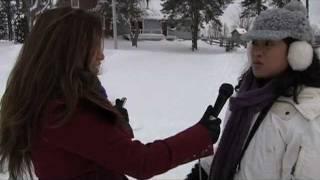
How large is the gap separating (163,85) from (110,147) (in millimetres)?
15854

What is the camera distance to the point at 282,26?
262 cm

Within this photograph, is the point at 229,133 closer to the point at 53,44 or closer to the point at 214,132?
the point at 214,132

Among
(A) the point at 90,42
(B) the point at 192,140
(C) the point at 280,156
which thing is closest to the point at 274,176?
(C) the point at 280,156

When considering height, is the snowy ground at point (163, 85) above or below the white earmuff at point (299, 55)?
below

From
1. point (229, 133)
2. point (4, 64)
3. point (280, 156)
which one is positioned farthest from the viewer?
point (4, 64)

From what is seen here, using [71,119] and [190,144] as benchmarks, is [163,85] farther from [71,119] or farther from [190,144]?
[71,119]

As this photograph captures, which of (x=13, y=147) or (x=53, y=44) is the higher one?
(x=53, y=44)

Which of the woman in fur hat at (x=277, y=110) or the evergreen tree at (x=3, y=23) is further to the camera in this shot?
the evergreen tree at (x=3, y=23)

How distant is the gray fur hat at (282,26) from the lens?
2.61m

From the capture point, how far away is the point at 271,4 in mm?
42531

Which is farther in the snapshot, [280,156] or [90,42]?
[280,156]

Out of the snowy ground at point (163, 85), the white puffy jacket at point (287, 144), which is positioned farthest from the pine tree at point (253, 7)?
the white puffy jacket at point (287, 144)

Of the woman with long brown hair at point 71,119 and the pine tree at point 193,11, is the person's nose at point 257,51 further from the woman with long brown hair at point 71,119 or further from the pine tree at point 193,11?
the pine tree at point 193,11

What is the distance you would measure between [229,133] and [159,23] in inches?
2262
